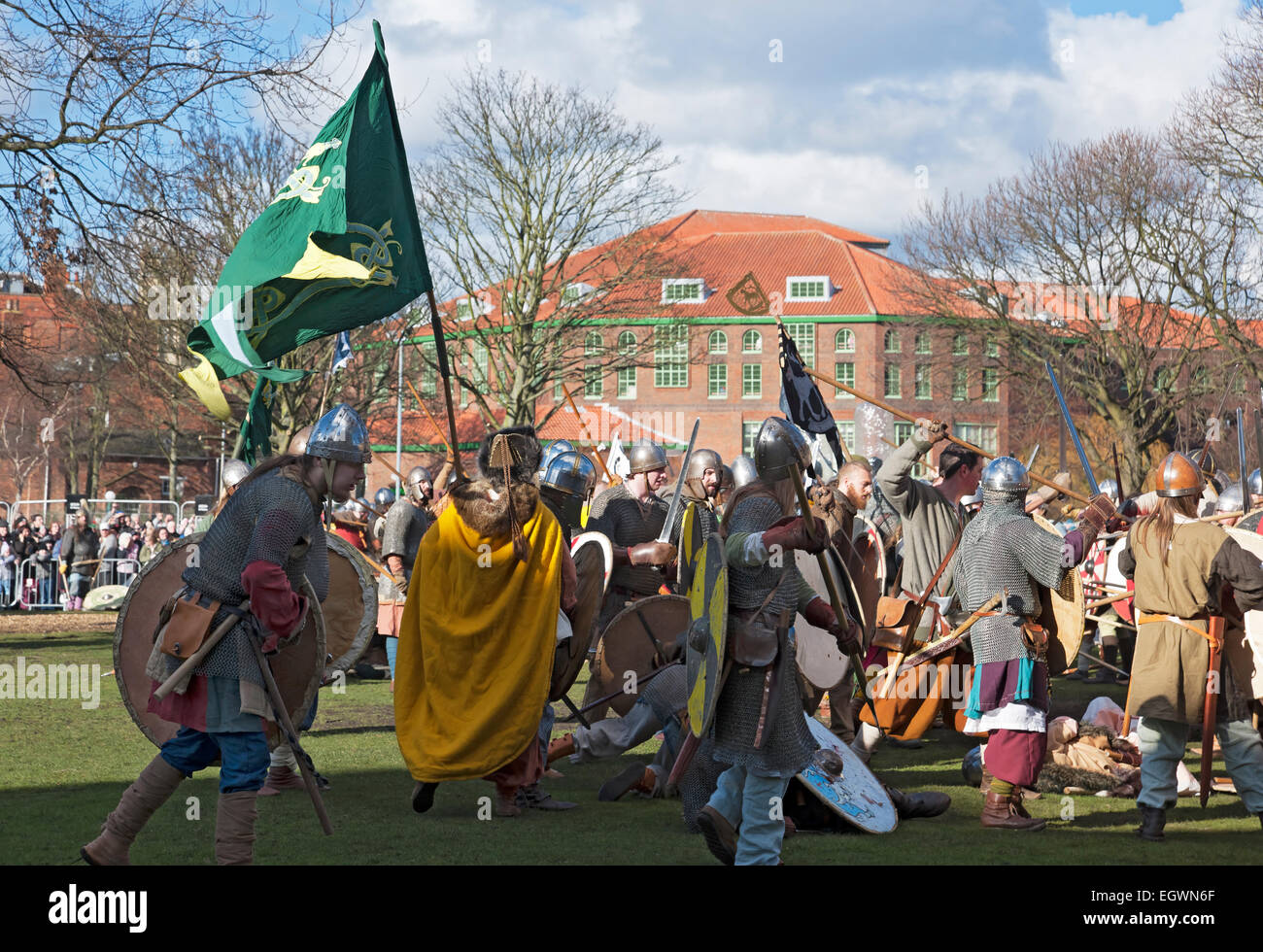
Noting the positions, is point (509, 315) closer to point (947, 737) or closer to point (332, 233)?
point (947, 737)

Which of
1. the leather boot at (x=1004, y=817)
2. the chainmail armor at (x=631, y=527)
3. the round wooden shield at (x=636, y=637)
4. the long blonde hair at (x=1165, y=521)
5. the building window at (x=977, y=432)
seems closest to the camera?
the leather boot at (x=1004, y=817)

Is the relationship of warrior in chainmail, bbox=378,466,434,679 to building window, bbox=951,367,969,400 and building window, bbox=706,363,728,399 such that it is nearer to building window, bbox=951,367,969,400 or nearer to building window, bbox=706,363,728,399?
building window, bbox=951,367,969,400

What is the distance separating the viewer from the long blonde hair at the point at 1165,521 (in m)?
6.27

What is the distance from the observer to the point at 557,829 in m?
6.02

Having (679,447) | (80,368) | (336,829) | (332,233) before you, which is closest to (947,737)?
(336,829)

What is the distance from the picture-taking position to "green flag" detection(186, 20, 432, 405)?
5703mm

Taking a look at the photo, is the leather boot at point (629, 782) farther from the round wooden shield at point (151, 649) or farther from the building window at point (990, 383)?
the building window at point (990, 383)

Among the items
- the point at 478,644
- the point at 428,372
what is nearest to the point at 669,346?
the point at 428,372


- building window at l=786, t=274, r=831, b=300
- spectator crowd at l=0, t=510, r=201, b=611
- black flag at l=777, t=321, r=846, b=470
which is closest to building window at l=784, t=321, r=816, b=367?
building window at l=786, t=274, r=831, b=300

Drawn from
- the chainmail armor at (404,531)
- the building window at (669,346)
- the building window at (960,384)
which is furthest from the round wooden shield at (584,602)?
the building window at (960,384)

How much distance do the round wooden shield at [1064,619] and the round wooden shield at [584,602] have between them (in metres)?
2.07

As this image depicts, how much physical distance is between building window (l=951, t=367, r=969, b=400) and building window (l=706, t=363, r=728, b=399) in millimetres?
20715

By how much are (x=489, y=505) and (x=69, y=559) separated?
16369 millimetres

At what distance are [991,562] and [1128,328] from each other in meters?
25.5
